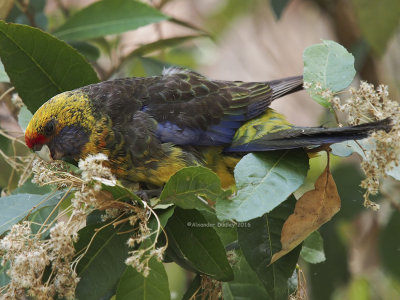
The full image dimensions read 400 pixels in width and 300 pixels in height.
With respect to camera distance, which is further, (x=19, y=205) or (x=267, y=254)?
(x=19, y=205)

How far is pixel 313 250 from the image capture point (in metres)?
2.02

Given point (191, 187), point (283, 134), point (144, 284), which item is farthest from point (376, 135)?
point (144, 284)

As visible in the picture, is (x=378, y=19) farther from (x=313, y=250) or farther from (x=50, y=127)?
(x=50, y=127)

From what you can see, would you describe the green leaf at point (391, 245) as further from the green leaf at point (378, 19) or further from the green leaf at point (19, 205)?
the green leaf at point (19, 205)

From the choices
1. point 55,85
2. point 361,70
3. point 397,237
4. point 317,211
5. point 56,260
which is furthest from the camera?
point 361,70

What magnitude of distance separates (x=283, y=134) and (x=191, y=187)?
41cm

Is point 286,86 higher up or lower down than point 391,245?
higher up

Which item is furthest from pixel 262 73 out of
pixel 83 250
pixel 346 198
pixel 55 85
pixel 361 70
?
pixel 83 250

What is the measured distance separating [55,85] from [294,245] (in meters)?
1.07

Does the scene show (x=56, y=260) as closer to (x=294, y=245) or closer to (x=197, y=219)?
(x=197, y=219)

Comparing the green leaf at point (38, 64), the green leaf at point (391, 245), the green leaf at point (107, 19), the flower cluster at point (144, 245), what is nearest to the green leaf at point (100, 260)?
the flower cluster at point (144, 245)

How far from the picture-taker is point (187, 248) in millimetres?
1662

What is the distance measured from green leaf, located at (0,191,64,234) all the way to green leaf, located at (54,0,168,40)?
102 centimetres

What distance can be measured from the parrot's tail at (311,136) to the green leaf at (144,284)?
21.2 inches
